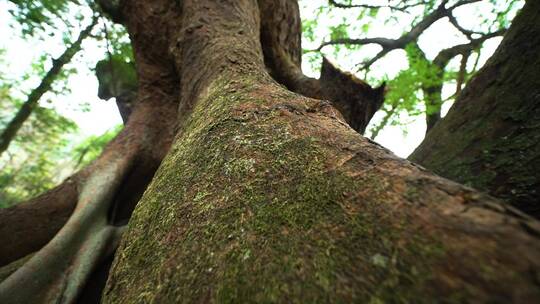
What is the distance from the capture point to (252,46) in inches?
87.7

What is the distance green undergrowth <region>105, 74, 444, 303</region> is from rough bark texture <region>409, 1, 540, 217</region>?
42.4 inches

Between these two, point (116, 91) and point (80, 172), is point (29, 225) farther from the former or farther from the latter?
point (116, 91)

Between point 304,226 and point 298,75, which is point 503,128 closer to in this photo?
point 304,226

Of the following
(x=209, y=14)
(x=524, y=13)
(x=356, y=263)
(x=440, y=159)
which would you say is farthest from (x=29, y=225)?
(x=524, y=13)

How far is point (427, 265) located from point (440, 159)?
173 centimetres

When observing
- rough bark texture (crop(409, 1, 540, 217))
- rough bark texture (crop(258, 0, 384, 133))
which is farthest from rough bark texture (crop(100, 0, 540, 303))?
rough bark texture (crop(258, 0, 384, 133))

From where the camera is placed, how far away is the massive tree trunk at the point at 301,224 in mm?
473

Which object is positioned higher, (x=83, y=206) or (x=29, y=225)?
(x=83, y=206)

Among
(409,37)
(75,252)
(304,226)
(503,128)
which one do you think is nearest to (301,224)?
(304,226)

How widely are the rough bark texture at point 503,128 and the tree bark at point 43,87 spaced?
5337mm

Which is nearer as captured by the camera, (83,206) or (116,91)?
(83,206)

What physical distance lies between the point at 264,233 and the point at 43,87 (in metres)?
7.13

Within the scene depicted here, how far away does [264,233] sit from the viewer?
0.73 meters

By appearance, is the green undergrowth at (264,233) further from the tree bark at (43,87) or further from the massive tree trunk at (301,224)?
the tree bark at (43,87)
